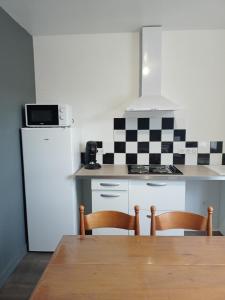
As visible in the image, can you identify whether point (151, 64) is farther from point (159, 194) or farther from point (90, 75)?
point (159, 194)

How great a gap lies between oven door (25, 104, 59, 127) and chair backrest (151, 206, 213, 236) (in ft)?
4.67

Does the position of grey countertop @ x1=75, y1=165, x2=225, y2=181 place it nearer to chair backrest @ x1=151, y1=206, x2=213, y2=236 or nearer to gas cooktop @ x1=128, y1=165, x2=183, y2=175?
gas cooktop @ x1=128, y1=165, x2=183, y2=175

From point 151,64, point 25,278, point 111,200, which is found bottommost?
point 25,278

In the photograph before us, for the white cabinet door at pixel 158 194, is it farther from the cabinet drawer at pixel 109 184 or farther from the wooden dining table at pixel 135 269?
the wooden dining table at pixel 135 269

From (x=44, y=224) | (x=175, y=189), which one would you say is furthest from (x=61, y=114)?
(x=175, y=189)

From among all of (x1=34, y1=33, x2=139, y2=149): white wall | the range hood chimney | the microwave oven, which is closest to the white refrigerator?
the microwave oven

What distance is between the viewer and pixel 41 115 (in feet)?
7.70

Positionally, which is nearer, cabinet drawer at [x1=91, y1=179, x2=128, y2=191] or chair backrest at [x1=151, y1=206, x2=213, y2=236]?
chair backrest at [x1=151, y1=206, x2=213, y2=236]

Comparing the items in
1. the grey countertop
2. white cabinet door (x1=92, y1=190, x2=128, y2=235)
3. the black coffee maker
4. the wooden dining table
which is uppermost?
the black coffee maker

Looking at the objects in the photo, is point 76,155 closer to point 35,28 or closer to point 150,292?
point 35,28

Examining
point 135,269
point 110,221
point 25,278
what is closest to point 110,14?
point 110,221

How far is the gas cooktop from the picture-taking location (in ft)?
7.78

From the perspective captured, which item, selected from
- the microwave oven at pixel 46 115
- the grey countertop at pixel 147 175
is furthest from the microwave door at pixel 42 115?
the grey countertop at pixel 147 175

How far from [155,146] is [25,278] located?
1904 millimetres
